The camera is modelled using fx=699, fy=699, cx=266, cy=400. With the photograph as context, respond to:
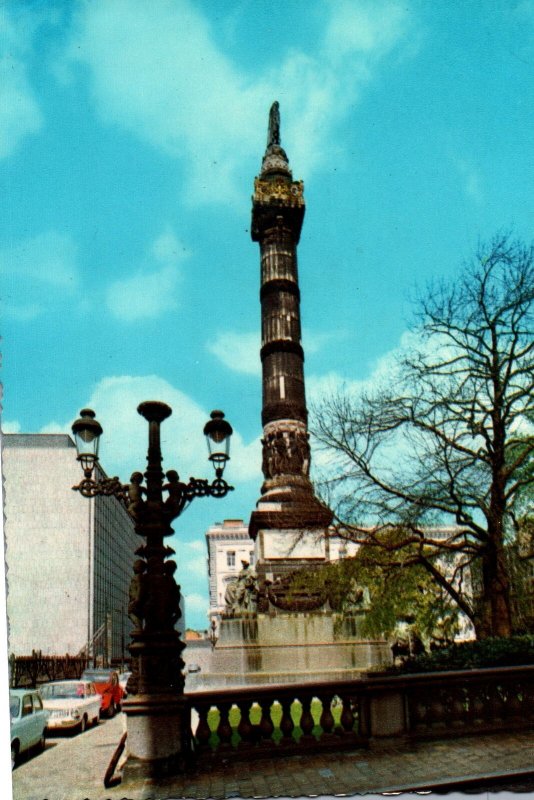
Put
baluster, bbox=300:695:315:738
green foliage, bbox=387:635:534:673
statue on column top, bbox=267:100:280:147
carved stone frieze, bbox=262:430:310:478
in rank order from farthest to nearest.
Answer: statue on column top, bbox=267:100:280:147
carved stone frieze, bbox=262:430:310:478
green foliage, bbox=387:635:534:673
baluster, bbox=300:695:315:738

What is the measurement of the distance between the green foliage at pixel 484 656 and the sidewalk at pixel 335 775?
5.18 feet

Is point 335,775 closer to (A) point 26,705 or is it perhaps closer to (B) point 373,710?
(B) point 373,710

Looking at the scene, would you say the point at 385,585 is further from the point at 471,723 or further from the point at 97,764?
the point at 97,764

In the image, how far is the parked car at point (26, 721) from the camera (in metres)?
11.3

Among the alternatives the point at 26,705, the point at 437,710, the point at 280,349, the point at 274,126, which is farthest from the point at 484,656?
the point at 274,126

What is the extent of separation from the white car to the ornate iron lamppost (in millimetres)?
8158

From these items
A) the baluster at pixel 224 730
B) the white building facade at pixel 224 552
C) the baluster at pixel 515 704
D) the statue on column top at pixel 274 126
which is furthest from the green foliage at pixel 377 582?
the white building facade at pixel 224 552

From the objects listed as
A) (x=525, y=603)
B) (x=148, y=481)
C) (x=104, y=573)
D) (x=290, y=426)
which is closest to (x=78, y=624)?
(x=104, y=573)

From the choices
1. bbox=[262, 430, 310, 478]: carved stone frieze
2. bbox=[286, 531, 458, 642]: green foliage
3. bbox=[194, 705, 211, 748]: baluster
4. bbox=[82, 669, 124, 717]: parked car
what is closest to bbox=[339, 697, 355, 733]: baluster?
bbox=[194, 705, 211, 748]: baluster

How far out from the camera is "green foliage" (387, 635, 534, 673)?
10570mm

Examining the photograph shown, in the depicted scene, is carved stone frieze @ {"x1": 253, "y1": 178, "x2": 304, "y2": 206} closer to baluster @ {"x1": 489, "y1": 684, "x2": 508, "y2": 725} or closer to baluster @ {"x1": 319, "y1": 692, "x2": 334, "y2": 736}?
baluster @ {"x1": 489, "y1": 684, "x2": 508, "y2": 725}

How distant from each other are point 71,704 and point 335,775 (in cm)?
1115

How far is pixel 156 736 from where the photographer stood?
26.6 ft

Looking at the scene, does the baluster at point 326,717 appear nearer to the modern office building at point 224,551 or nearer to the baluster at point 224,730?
the baluster at point 224,730
